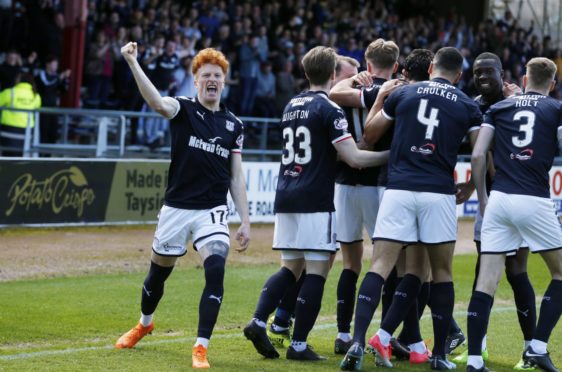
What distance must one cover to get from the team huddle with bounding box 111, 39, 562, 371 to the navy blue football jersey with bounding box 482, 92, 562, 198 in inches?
0.4

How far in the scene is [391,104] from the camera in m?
7.68

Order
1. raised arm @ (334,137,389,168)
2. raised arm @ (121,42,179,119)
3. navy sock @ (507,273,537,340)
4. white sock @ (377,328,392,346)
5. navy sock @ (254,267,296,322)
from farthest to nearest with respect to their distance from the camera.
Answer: navy sock @ (507,273,537,340), navy sock @ (254,267,296,322), raised arm @ (334,137,389,168), white sock @ (377,328,392,346), raised arm @ (121,42,179,119)

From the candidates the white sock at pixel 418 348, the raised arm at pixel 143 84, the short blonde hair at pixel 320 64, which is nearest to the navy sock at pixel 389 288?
the white sock at pixel 418 348

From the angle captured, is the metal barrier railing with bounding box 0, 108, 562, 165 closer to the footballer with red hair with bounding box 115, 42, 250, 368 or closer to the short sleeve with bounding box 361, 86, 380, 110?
the footballer with red hair with bounding box 115, 42, 250, 368

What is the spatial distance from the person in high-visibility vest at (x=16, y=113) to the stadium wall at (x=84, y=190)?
2.10m

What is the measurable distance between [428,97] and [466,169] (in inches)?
583

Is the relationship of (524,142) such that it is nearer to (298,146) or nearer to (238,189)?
(298,146)

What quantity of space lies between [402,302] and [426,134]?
1257 mm

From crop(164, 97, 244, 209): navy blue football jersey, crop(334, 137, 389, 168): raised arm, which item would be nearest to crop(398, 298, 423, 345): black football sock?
crop(334, 137, 389, 168): raised arm

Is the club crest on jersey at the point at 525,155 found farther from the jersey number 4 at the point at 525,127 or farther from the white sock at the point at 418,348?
the white sock at the point at 418,348

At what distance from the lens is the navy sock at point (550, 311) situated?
7746mm

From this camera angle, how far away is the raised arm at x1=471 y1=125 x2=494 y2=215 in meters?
7.65

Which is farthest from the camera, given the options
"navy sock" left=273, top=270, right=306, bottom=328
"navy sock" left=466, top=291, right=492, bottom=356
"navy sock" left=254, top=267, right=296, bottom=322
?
"navy sock" left=273, top=270, right=306, bottom=328

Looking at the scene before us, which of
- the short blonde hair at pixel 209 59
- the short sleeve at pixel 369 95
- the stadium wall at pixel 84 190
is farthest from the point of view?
the stadium wall at pixel 84 190
